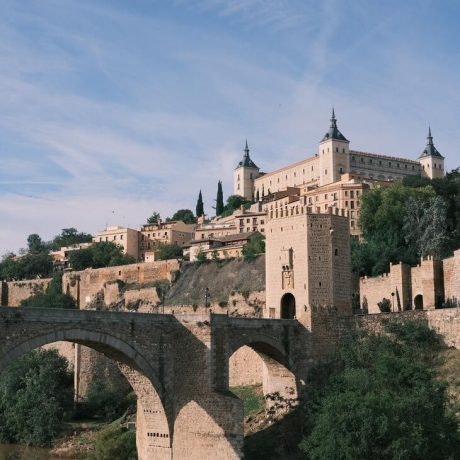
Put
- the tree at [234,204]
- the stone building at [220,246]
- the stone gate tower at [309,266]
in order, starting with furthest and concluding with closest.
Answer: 1. the tree at [234,204]
2. the stone building at [220,246]
3. the stone gate tower at [309,266]

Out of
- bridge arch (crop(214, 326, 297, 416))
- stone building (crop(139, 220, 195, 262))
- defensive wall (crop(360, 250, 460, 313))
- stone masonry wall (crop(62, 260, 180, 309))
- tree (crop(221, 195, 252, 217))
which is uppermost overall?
tree (crop(221, 195, 252, 217))

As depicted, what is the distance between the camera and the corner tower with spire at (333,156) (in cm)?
10300

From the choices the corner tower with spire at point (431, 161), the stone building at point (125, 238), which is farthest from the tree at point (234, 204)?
the corner tower with spire at point (431, 161)

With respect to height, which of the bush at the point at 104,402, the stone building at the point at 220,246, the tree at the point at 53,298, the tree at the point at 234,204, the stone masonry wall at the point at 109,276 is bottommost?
the bush at the point at 104,402

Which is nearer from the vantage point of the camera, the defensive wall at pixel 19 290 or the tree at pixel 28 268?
the defensive wall at pixel 19 290

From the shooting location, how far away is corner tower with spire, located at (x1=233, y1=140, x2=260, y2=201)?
125562mm

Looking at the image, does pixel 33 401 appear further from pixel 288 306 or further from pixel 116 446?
pixel 288 306

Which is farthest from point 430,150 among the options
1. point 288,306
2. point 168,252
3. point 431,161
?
point 288,306

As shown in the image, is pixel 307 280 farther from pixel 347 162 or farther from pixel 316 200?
pixel 347 162

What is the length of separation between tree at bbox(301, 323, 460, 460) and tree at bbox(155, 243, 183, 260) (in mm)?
60487

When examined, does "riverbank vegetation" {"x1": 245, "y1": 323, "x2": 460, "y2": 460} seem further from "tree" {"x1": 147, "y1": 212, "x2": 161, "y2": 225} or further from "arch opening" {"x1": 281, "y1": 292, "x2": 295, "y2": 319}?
"tree" {"x1": 147, "y1": 212, "x2": 161, "y2": 225}

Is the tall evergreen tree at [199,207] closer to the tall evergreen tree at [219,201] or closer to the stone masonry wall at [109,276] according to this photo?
the tall evergreen tree at [219,201]

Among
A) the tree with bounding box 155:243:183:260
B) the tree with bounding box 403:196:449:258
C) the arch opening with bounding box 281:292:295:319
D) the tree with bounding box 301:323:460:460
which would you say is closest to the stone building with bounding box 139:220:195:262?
the tree with bounding box 155:243:183:260

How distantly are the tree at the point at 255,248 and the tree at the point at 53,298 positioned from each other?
16839 millimetres
